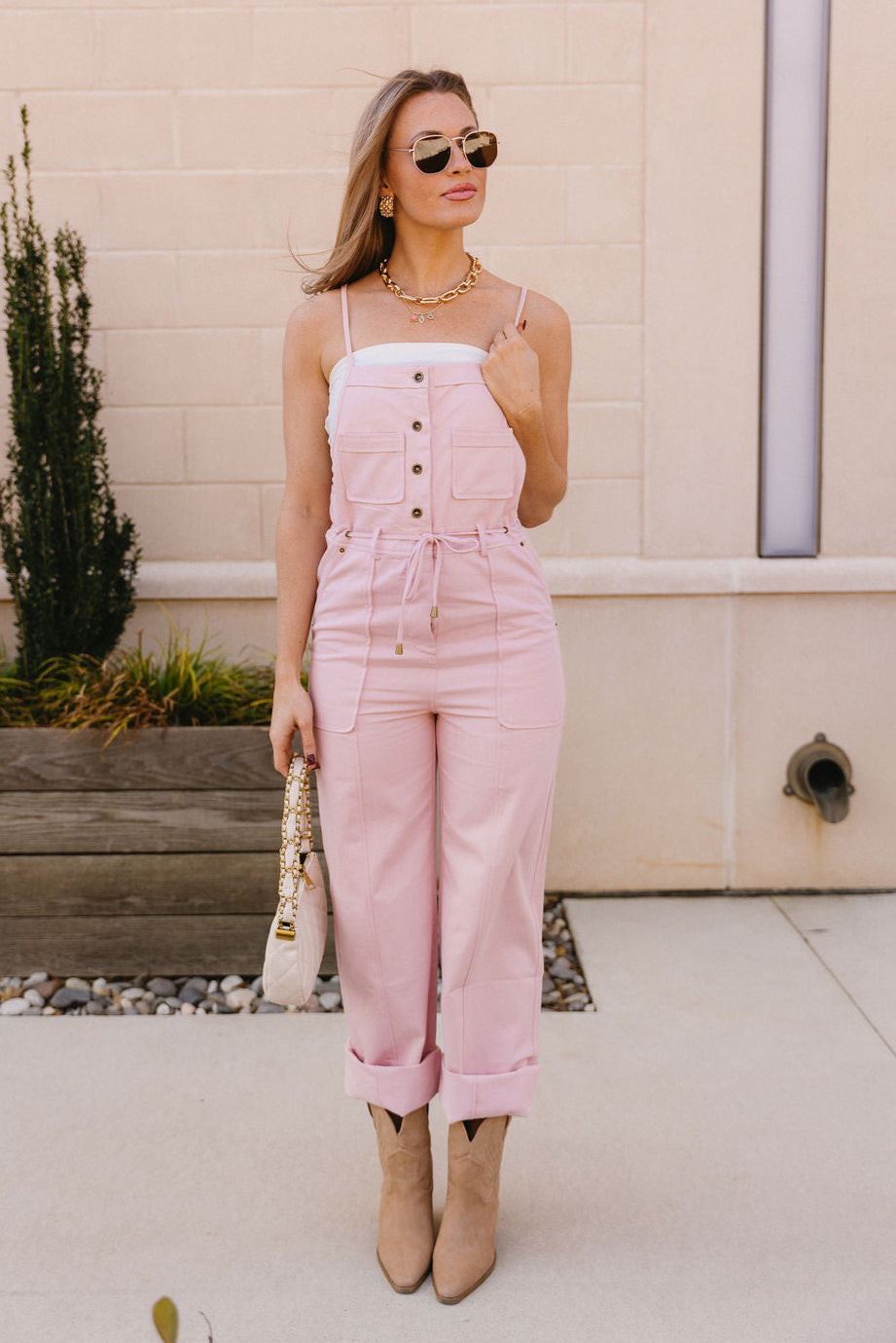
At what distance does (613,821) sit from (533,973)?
183cm

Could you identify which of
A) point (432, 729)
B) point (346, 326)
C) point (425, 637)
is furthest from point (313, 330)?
point (432, 729)

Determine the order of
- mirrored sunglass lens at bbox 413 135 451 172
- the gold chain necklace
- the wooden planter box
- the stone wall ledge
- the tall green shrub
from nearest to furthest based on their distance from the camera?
1. mirrored sunglass lens at bbox 413 135 451 172
2. the gold chain necklace
3. the wooden planter box
4. the tall green shrub
5. the stone wall ledge

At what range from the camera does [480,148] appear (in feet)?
6.05

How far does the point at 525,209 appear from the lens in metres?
3.59

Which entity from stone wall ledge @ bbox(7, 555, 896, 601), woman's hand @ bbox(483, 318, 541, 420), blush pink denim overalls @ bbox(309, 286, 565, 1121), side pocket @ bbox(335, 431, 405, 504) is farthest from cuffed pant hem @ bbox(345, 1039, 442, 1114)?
stone wall ledge @ bbox(7, 555, 896, 601)

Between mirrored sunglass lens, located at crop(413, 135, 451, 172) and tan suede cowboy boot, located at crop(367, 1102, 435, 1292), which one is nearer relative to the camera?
mirrored sunglass lens, located at crop(413, 135, 451, 172)

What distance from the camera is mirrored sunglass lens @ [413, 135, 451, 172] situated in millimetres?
1821

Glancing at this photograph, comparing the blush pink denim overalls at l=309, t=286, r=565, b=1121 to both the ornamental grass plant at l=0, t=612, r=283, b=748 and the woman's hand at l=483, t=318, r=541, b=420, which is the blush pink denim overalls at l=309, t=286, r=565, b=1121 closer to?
the woman's hand at l=483, t=318, r=541, b=420

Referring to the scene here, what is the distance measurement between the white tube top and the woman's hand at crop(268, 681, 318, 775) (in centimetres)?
41

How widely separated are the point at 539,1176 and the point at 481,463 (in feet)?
4.45

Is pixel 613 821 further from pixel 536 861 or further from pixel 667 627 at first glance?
pixel 536 861

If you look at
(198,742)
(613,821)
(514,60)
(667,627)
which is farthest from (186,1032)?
(514,60)

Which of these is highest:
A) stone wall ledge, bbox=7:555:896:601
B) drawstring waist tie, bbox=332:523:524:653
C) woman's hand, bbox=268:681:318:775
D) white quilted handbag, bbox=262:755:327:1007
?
drawstring waist tie, bbox=332:523:524:653

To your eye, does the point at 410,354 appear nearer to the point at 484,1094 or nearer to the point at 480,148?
the point at 480,148
